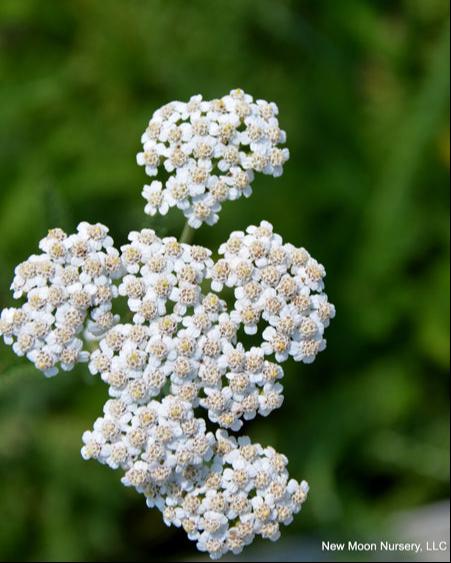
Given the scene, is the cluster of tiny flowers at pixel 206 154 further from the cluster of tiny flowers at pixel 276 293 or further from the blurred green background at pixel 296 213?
the blurred green background at pixel 296 213

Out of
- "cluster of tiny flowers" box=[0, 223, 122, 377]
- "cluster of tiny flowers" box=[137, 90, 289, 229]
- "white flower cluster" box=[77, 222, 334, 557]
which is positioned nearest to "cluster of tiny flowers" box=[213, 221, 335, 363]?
"white flower cluster" box=[77, 222, 334, 557]

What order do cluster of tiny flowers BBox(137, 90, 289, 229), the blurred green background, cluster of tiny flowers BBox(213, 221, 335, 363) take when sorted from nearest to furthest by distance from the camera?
cluster of tiny flowers BBox(213, 221, 335, 363), cluster of tiny flowers BBox(137, 90, 289, 229), the blurred green background

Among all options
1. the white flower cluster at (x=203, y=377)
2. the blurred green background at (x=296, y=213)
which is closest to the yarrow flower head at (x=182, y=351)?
the white flower cluster at (x=203, y=377)

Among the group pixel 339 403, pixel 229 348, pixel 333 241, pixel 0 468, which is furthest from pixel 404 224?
pixel 0 468

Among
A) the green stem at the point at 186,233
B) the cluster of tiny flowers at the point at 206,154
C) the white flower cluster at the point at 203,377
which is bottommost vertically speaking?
the white flower cluster at the point at 203,377

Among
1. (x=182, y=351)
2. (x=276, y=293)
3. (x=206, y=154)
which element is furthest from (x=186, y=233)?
(x=182, y=351)

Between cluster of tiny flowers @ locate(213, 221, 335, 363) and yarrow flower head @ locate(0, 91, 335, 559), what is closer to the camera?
yarrow flower head @ locate(0, 91, 335, 559)

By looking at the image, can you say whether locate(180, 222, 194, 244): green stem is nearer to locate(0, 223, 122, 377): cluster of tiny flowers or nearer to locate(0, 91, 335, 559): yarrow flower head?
locate(0, 91, 335, 559): yarrow flower head

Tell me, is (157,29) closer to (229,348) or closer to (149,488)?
(229,348)
